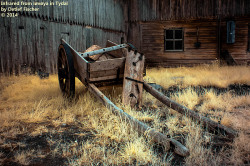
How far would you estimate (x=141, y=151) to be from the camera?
236 cm

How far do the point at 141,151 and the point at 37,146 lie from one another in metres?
1.45

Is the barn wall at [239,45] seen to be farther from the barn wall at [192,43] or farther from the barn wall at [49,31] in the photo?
the barn wall at [49,31]

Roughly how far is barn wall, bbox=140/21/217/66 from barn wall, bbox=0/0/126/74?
8.80ft

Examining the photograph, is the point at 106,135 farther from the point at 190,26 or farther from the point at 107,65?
the point at 190,26

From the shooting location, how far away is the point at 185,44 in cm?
1264

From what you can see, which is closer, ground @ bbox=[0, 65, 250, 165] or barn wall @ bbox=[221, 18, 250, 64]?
ground @ bbox=[0, 65, 250, 165]

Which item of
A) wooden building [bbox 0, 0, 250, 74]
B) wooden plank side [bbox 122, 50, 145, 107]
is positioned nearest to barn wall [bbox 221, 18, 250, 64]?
wooden building [bbox 0, 0, 250, 74]

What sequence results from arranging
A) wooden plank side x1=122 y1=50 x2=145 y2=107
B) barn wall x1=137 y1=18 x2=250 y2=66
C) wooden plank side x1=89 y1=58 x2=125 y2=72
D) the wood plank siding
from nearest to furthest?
wooden plank side x1=89 y1=58 x2=125 y2=72 → wooden plank side x1=122 y1=50 x2=145 y2=107 → the wood plank siding → barn wall x1=137 y1=18 x2=250 y2=66

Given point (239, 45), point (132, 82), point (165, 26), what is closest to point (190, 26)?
point (165, 26)

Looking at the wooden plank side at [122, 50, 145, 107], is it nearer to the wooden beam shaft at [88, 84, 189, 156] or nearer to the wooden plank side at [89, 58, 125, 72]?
the wooden plank side at [89, 58, 125, 72]

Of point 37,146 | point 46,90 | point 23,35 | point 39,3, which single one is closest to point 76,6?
point 39,3

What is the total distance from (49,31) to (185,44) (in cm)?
830

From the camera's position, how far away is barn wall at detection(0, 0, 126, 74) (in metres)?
7.46

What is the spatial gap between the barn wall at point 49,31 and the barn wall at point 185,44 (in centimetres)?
268
